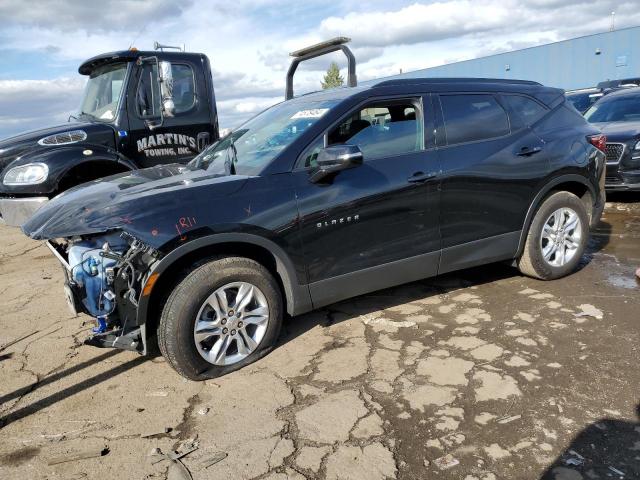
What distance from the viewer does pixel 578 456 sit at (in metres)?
2.38

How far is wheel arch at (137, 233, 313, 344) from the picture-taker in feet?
10.0

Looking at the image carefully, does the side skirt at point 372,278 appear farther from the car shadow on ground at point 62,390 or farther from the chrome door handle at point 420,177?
the car shadow on ground at point 62,390

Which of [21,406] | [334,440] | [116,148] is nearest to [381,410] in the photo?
[334,440]

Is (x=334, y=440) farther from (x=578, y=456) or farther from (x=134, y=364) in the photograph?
(x=134, y=364)

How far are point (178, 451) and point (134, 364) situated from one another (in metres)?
1.13

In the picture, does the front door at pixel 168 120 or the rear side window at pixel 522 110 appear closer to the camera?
the rear side window at pixel 522 110

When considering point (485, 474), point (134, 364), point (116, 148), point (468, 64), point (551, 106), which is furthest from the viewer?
point (468, 64)

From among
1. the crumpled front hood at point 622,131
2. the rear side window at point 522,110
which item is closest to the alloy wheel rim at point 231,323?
the rear side window at point 522,110

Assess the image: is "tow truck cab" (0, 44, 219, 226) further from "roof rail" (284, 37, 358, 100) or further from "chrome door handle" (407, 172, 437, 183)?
"chrome door handle" (407, 172, 437, 183)

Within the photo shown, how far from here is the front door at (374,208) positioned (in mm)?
3434

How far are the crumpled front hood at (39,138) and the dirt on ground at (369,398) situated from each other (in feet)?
6.69

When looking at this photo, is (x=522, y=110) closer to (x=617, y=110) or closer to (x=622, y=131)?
(x=622, y=131)

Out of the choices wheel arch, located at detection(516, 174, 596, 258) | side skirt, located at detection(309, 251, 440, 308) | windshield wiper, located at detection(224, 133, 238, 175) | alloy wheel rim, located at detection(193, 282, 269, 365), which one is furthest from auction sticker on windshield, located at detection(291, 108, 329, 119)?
wheel arch, located at detection(516, 174, 596, 258)

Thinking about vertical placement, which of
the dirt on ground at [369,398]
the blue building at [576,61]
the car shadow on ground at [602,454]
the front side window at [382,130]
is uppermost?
the blue building at [576,61]
